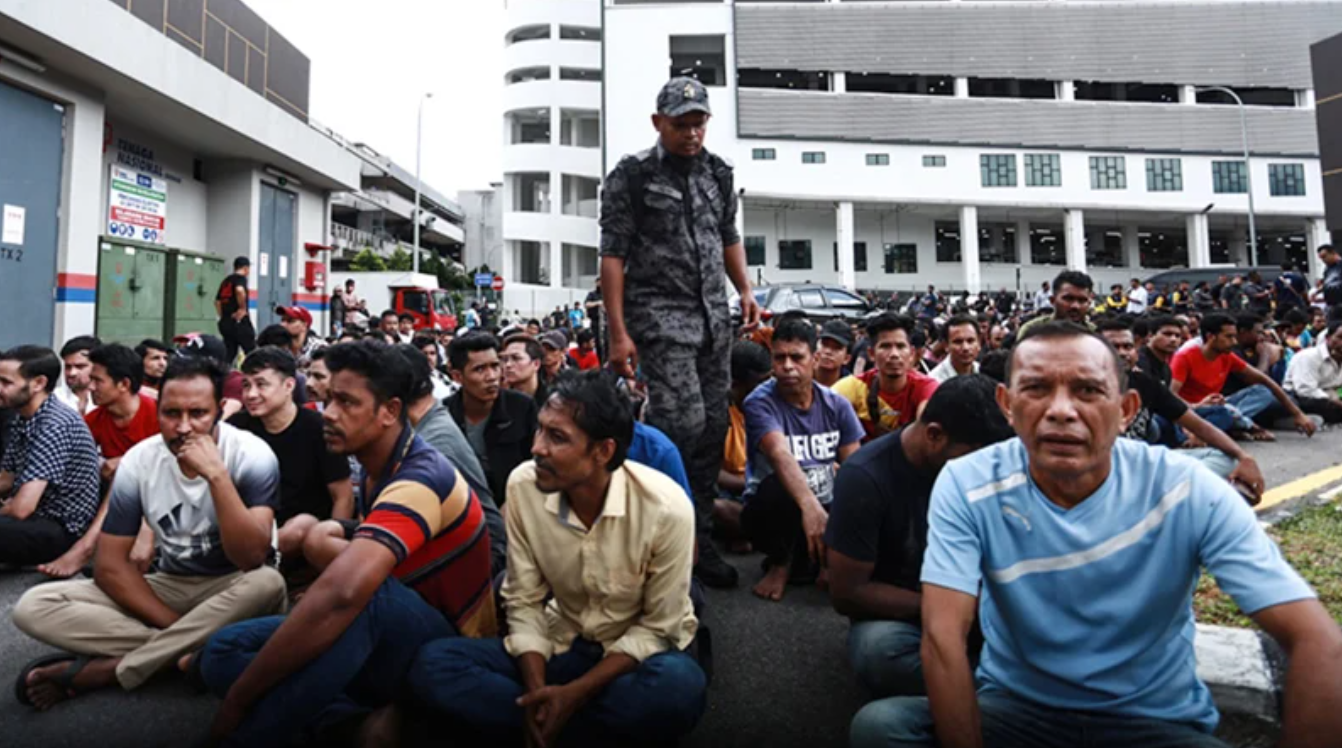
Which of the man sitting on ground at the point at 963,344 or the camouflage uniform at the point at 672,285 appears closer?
the camouflage uniform at the point at 672,285

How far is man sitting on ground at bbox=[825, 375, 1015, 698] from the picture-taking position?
2.24 m

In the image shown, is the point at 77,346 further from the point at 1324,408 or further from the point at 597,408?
the point at 1324,408

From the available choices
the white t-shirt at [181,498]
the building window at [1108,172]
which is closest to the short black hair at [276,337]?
the white t-shirt at [181,498]

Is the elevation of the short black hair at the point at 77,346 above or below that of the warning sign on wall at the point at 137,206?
below

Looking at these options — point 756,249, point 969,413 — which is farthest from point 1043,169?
point 969,413

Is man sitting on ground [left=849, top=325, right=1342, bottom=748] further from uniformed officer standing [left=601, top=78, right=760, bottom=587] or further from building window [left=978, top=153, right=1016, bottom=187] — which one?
building window [left=978, top=153, right=1016, bottom=187]

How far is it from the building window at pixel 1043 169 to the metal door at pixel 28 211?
1294 inches

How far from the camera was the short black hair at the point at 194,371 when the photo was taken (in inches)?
108

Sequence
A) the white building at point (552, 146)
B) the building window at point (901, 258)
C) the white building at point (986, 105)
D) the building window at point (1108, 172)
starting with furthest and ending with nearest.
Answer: the building window at point (901, 258) < the white building at point (552, 146) < the building window at point (1108, 172) < the white building at point (986, 105)

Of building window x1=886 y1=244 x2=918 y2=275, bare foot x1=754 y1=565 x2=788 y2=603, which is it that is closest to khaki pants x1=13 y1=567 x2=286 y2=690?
bare foot x1=754 y1=565 x2=788 y2=603

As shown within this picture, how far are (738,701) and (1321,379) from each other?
27.3 ft

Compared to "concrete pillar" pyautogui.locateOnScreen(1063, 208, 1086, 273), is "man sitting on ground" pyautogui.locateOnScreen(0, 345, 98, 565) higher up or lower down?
lower down

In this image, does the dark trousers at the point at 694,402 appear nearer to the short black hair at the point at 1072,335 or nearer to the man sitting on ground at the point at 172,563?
the man sitting on ground at the point at 172,563

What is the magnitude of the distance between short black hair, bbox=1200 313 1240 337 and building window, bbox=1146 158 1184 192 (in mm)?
31048
